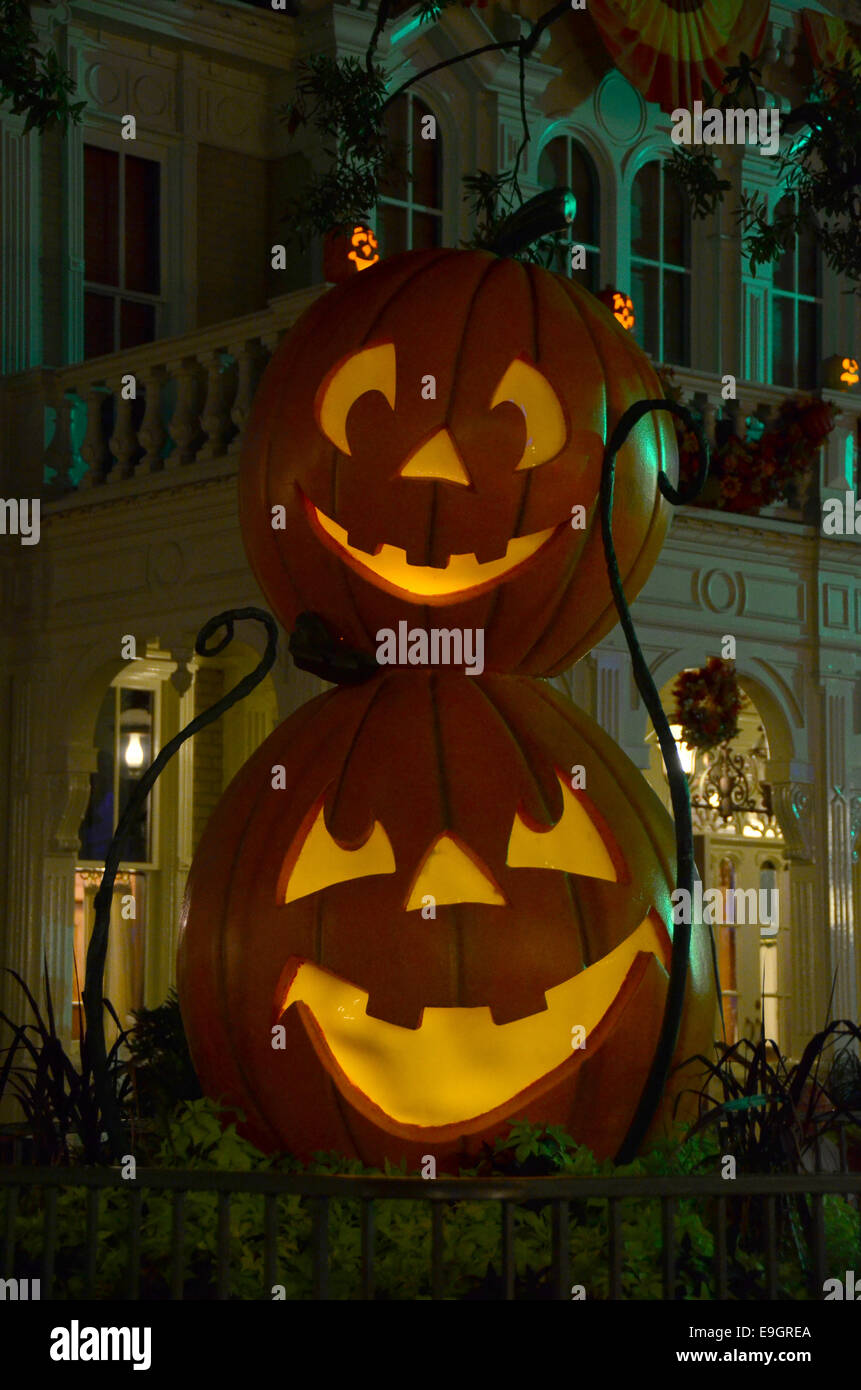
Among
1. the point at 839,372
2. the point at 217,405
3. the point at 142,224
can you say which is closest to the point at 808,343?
the point at 839,372

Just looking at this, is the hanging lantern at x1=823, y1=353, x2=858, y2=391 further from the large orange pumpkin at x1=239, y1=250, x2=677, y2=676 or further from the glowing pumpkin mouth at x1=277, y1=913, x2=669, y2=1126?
the glowing pumpkin mouth at x1=277, y1=913, x2=669, y2=1126

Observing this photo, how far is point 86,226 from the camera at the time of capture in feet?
47.0

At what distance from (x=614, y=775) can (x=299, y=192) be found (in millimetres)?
9685

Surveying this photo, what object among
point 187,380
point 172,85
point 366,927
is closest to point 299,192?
point 172,85

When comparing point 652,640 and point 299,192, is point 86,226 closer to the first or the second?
point 299,192

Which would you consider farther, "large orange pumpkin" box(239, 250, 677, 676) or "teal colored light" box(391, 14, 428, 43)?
"teal colored light" box(391, 14, 428, 43)

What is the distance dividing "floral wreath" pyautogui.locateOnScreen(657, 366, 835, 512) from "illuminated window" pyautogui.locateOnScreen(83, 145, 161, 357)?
13.6 feet

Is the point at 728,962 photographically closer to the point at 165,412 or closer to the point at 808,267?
the point at 808,267

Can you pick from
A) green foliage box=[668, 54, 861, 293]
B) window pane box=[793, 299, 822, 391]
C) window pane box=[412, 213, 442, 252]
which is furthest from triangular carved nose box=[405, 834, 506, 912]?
window pane box=[793, 299, 822, 391]

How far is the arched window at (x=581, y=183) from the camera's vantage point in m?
15.9

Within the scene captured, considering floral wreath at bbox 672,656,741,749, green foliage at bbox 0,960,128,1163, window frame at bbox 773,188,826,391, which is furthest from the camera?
window frame at bbox 773,188,826,391

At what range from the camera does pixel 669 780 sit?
4934 mm

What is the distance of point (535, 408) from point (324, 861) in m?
1.23

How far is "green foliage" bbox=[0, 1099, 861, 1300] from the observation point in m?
4.82
